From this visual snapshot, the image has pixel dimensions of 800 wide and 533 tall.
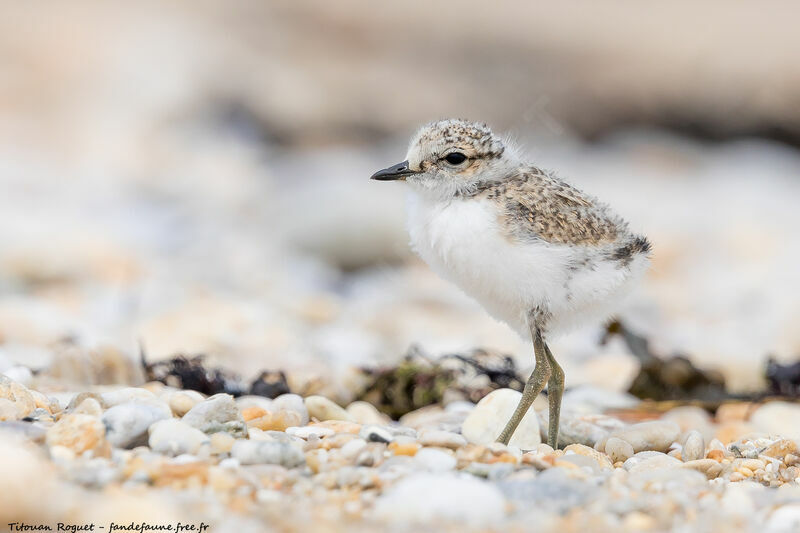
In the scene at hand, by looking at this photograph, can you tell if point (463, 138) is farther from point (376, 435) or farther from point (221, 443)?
point (221, 443)

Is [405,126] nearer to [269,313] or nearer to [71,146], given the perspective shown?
[71,146]

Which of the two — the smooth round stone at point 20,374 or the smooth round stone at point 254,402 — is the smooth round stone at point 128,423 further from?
the smooth round stone at point 20,374

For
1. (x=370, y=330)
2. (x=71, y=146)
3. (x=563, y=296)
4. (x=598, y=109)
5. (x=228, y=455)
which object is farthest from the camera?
(x=598, y=109)

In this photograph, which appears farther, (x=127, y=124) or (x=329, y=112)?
(x=329, y=112)

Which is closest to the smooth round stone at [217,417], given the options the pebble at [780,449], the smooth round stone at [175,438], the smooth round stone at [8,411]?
the smooth round stone at [175,438]

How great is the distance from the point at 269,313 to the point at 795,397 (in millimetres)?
2959

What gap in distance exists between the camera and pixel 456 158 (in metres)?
3.04

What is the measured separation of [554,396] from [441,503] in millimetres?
1154

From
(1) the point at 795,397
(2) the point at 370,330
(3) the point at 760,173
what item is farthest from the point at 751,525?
(3) the point at 760,173

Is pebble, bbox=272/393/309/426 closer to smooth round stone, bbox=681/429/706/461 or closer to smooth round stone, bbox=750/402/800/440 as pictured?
smooth round stone, bbox=681/429/706/461

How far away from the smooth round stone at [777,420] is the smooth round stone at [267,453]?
6.85ft

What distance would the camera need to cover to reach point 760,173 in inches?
354

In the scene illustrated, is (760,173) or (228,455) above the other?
(760,173)

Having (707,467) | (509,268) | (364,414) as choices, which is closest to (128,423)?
(509,268)
